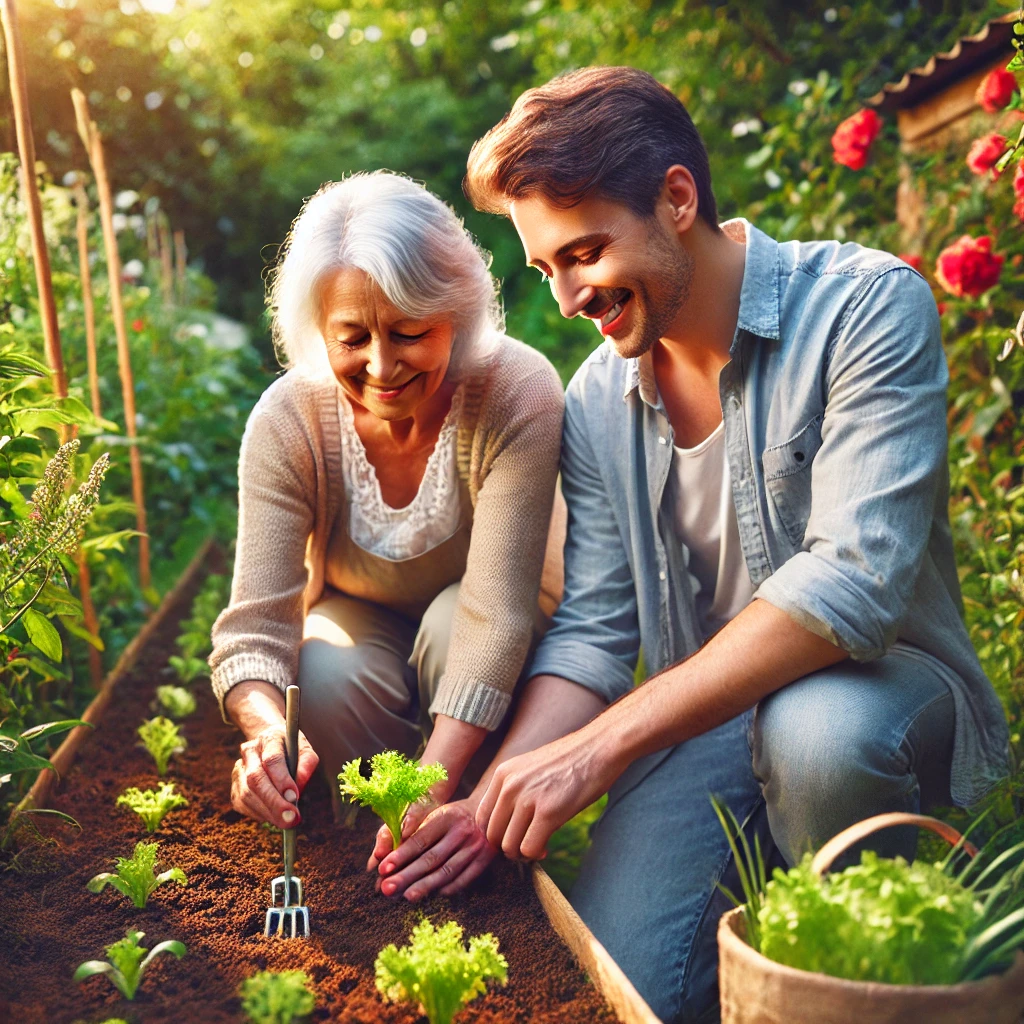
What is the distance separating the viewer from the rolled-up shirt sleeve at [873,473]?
1682mm

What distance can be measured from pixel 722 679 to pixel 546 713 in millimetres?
472

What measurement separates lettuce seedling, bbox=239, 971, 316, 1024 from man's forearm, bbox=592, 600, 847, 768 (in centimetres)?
60

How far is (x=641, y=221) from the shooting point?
6.37 ft

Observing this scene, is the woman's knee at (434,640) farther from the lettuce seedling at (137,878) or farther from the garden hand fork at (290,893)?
the lettuce seedling at (137,878)

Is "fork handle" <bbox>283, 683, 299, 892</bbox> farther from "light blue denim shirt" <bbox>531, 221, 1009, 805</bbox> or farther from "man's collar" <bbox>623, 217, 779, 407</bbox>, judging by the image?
"man's collar" <bbox>623, 217, 779, 407</bbox>

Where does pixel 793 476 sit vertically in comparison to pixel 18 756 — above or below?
above

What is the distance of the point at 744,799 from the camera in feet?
6.95

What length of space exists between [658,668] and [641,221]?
35.7 inches

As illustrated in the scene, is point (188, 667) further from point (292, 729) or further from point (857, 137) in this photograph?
point (857, 137)

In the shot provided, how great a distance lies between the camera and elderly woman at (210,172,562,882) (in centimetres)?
206

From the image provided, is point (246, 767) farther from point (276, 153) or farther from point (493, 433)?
point (276, 153)

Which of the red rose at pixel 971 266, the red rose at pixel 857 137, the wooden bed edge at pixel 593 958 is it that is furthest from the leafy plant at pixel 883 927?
the red rose at pixel 857 137

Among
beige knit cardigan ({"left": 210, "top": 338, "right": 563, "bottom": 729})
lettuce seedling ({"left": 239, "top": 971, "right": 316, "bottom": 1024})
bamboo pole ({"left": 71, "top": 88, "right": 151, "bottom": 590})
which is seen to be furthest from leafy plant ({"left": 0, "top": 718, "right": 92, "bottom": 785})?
bamboo pole ({"left": 71, "top": 88, "right": 151, "bottom": 590})

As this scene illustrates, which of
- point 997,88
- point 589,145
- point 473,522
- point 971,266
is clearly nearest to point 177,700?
point 473,522
